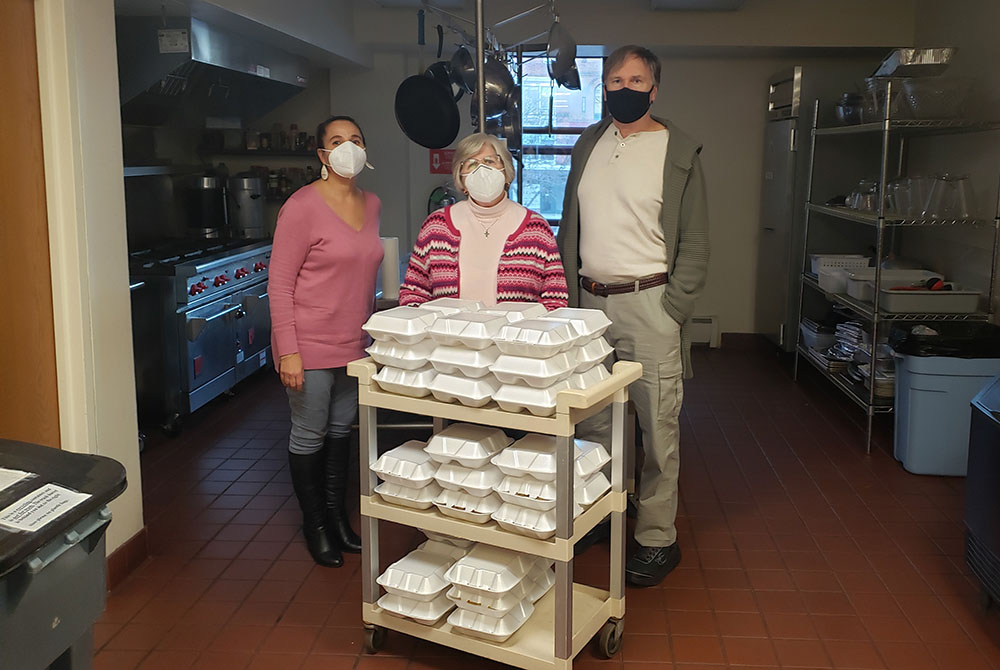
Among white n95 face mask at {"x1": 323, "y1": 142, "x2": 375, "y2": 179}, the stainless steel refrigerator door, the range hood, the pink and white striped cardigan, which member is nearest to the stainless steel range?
the range hood

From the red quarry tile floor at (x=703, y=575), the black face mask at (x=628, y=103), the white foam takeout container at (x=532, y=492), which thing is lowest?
the red quarry tile floor at (x=703, y=575)

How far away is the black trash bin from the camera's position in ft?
5.06

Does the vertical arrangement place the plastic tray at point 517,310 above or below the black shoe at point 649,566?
above

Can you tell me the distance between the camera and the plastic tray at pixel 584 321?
7.74 ft

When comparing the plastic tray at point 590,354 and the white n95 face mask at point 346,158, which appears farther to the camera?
the white n95 face mask at point 346,158

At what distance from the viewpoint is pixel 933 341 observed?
4113 mm

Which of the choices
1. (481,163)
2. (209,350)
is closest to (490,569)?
(481,163)

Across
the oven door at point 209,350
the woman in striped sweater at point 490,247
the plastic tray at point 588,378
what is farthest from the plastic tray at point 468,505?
the oven door at point 209,350

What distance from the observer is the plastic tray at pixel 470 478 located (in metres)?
2.37

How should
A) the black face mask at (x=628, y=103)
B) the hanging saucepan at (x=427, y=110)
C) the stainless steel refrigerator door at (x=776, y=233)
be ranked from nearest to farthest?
the black face mask at (x=628, y=103), the hanging saucepan at (x=427, y=110), the stainless steel refrigerator door at (x=776, y=233)

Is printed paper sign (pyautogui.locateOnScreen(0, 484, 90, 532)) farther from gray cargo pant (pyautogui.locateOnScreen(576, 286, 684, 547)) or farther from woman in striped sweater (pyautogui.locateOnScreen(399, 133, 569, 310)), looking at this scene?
gray cargo pant (pyautogui.locateOnScreen(576, 286, 684, 547))

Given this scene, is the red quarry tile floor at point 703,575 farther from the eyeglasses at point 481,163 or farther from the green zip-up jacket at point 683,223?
the eyeglasses at point 481,163

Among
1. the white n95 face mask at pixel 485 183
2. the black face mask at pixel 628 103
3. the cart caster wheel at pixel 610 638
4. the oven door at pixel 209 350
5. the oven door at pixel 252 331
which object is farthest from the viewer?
the oven door at pixel 252 331

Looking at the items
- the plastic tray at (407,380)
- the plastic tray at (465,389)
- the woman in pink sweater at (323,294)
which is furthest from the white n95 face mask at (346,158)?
the plastic tray at (465,389)
